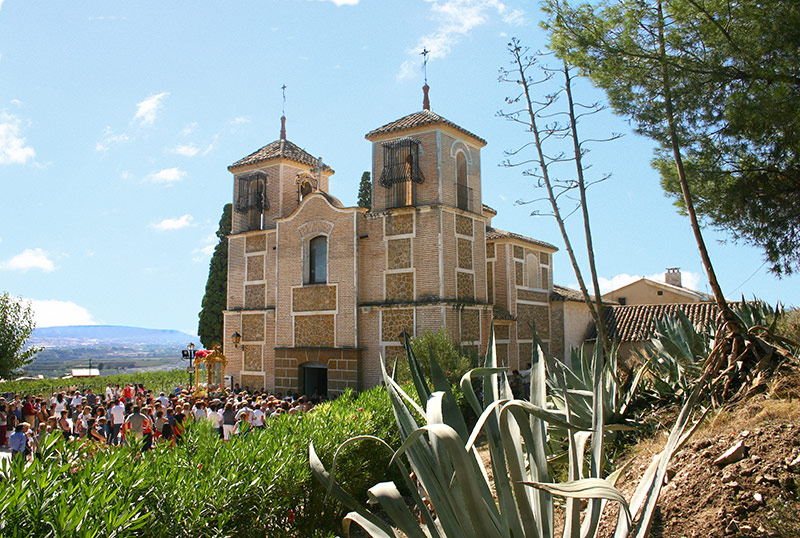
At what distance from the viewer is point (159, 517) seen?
366 cm

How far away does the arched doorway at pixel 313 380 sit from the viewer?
65.7 feet

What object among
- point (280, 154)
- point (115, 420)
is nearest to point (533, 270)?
point (280, 154)

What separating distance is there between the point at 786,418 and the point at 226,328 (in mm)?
20106

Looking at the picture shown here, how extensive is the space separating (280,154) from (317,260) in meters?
4.47

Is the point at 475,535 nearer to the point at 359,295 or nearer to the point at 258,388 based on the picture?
the point at 359,295

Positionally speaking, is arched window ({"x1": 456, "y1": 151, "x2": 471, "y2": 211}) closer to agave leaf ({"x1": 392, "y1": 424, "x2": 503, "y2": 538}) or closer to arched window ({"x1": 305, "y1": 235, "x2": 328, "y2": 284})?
arched window ({"x1": 305, "y1": 235, "x2": 328, "y2": 284})

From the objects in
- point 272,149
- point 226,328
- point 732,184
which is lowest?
point 226,328

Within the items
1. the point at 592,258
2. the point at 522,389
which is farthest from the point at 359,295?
the point at 592,258

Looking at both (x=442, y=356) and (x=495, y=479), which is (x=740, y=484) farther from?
(x=442, y=356)

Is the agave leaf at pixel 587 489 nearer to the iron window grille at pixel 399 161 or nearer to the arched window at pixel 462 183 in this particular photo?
the iron window grille at pixel 399 161

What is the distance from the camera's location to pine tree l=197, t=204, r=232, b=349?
27266 mm

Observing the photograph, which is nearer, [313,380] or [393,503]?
[393,503]

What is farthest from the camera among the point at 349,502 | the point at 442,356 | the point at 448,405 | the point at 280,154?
the point at 280,154

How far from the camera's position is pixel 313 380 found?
66.4 ft
